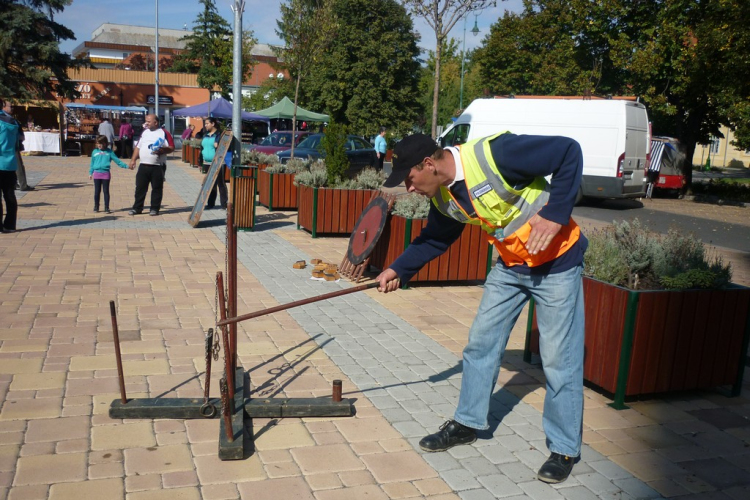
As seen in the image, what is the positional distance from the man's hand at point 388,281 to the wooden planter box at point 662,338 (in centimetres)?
154

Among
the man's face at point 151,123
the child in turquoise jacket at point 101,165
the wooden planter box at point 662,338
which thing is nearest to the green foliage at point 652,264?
the wooden planter box at point 662,338

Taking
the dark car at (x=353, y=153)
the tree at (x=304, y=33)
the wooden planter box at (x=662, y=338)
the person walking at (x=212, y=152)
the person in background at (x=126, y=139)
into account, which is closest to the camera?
the wooden planter box at (x=662, y=338)

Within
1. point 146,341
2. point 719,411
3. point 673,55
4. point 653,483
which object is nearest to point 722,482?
point 653,483

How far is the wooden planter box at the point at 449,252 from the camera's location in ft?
25.6

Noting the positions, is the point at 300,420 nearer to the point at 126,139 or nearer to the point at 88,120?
the point at 126,139

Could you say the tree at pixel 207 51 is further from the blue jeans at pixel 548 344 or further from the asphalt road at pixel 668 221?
the blue jeans at pixel 548 344

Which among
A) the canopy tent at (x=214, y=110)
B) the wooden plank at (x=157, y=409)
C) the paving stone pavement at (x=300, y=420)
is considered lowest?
the paving stone pavement at (x=300, y=420)

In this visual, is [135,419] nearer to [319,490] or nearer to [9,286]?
[319,490]

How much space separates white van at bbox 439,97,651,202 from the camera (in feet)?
56.1

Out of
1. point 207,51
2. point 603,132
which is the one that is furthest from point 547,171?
point 207,51

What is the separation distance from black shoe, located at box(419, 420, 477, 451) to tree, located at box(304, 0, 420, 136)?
42801mm

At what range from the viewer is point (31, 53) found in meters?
32.8

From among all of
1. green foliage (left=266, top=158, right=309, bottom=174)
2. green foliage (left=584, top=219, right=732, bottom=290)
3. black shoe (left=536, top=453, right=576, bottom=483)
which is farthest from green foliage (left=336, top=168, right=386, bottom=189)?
black shoe (left=536, top=453, right=576, bottom=483)

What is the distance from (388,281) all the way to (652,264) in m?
2.10
